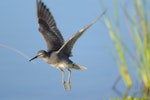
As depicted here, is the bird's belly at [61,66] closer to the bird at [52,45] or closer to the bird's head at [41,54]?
the bird at [52,45]

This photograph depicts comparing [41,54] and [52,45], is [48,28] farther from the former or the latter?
[41,54]

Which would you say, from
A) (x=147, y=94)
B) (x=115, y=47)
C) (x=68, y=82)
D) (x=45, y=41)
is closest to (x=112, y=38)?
(x=115, y=47)

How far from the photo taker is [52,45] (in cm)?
823

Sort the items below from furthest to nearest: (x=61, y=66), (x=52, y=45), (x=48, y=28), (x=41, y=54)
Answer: (x=48, y=28) → (x=52, y=45) → (x=41, y=54) → (x=61, y=66)

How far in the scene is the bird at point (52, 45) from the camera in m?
7.63

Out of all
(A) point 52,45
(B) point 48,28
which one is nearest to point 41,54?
(A) point 52,45

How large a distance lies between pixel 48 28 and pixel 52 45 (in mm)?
474

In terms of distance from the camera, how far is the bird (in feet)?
25.0

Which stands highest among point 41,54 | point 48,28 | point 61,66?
point 48,28

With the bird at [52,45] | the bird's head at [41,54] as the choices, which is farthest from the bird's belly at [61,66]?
the bird's head at [41,54]

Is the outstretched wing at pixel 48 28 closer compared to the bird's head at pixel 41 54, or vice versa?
the bird's head at pixel 41 54

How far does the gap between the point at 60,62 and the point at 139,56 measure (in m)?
5.15

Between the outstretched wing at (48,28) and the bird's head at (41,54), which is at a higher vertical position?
the outstretched wing at (48,28)

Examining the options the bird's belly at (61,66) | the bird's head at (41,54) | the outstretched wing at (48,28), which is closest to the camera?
the bird's belly at (61,66)
